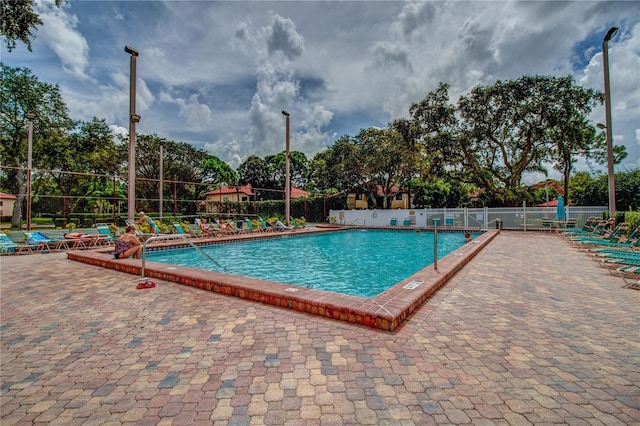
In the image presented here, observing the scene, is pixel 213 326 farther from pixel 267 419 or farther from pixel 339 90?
pixel 339 90

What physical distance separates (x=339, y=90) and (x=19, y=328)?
1509cm

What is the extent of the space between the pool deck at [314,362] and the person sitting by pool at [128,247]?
2.63 meters

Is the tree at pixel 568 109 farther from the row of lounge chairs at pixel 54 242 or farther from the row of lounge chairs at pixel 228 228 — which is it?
the row of lounge chairs at pixel 54 242

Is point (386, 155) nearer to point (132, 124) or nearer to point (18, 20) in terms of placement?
point (132, 124)

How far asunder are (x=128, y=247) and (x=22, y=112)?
2345 centimetres

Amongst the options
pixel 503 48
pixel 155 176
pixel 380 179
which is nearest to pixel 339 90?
pixel 503 48

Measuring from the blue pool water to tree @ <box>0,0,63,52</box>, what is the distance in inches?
250

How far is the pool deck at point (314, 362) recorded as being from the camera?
196 cm

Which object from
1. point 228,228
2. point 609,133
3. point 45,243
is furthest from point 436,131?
point 45,243

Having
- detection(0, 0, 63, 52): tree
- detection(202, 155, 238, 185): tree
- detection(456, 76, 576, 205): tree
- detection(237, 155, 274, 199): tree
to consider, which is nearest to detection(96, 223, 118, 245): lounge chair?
detection(0, 0, 63, 52): tree

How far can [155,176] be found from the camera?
2920 centimetres

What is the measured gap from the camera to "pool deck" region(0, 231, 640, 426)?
6.44ft

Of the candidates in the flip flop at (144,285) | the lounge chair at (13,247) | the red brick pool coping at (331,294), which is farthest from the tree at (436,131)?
the lounge chair at (13,247)

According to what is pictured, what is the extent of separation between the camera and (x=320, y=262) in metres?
9.43
